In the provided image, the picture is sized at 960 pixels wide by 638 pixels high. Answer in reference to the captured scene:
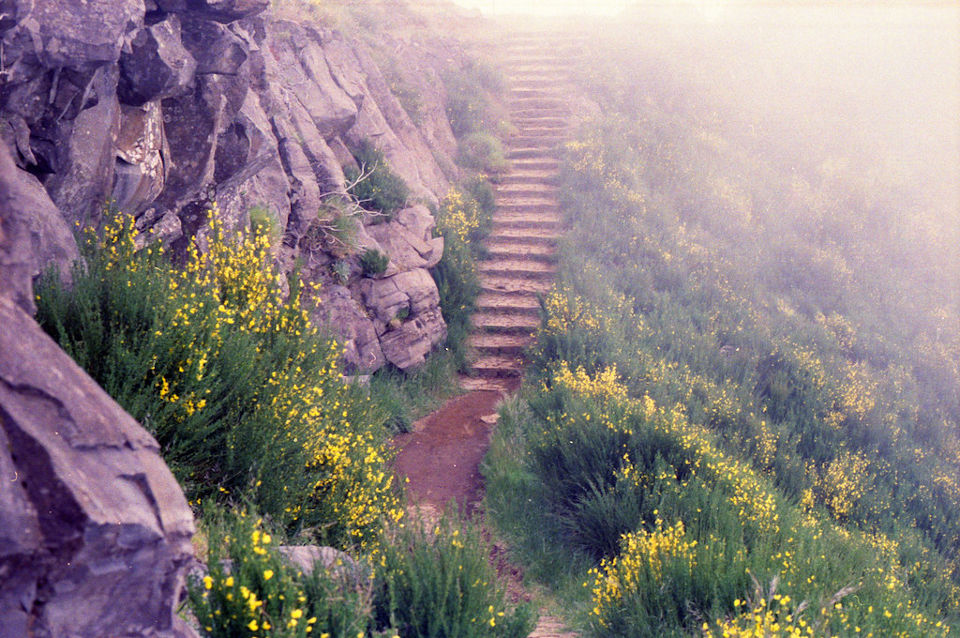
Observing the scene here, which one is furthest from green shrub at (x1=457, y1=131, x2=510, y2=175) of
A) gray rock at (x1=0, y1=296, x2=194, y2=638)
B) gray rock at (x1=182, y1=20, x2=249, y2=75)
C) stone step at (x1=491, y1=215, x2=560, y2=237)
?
gray rock at (x1=0, y1=296, x2=194, y2=638)

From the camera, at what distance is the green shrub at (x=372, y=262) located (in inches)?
372

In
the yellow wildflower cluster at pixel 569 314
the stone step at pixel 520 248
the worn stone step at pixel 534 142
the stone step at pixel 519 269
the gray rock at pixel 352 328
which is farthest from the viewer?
the worn stone step at pixel 534 142

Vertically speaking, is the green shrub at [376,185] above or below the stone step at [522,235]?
above

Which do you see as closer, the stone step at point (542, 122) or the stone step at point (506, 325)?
the stone step at point (506, 325)

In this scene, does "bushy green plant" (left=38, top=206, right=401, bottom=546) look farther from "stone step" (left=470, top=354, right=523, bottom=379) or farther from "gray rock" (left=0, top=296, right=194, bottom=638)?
"stone step" (left=470, top=354, right=523, bottom=379)

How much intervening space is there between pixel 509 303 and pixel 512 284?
552mm

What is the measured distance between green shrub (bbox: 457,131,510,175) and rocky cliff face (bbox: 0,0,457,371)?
219 centimetres

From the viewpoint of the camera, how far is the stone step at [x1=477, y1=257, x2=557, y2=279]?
12.3 metres

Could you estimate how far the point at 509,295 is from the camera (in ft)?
39.1

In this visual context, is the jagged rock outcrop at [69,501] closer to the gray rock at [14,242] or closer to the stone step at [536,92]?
the gray rock at [14,242]

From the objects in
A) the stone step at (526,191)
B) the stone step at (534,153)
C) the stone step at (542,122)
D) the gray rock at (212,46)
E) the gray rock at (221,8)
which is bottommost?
the stone step at (526,191)

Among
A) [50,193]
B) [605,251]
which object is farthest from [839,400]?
[50,193]

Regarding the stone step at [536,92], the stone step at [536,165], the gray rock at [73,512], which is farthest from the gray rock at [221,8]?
the stone step at [536,92]

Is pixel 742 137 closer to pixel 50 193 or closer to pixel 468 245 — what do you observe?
pixel 468 245
